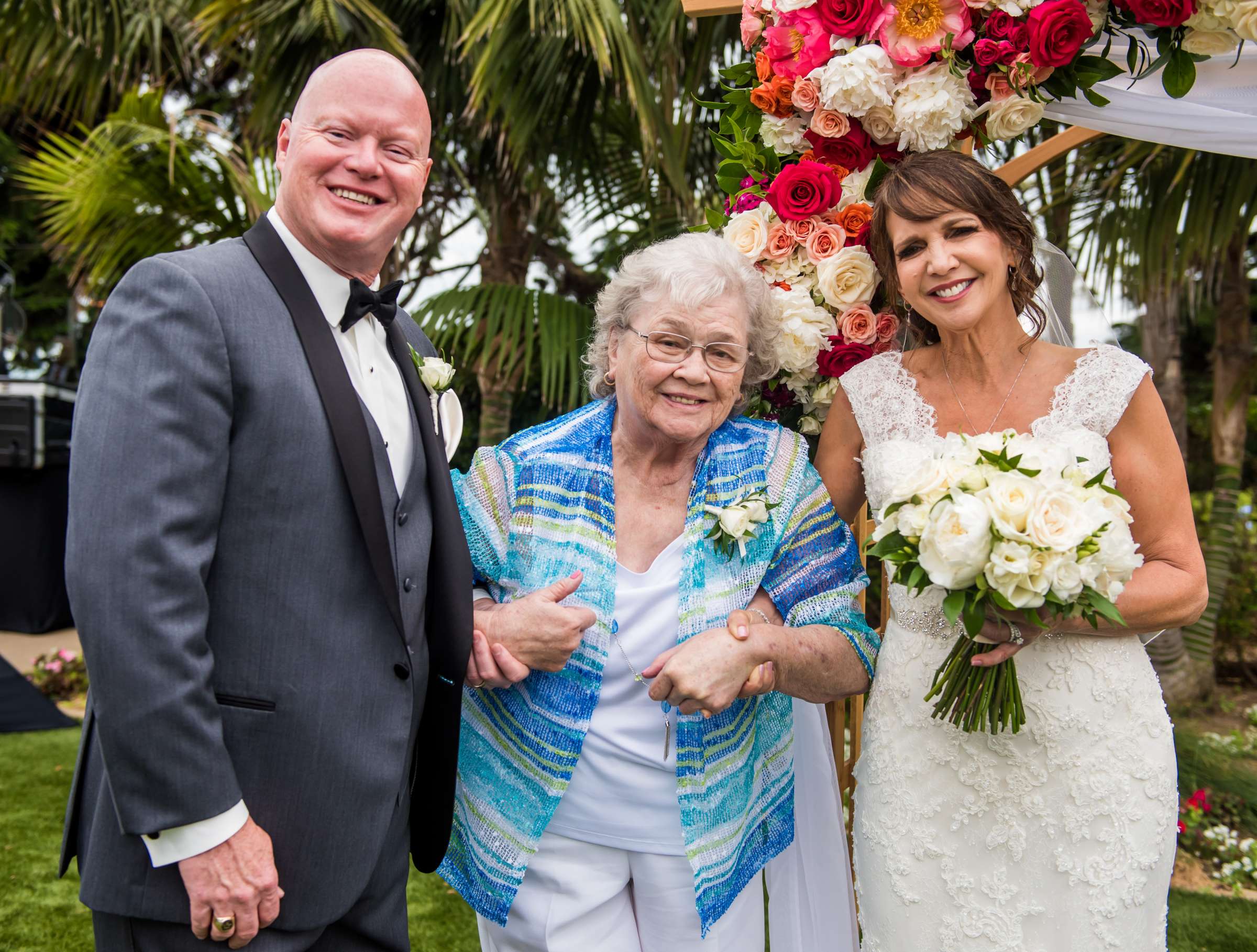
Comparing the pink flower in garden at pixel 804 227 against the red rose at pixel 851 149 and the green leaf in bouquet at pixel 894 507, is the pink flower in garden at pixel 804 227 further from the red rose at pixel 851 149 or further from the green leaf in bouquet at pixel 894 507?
the green leaf in bouquet at pixel 894 507

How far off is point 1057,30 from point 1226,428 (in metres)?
5.60

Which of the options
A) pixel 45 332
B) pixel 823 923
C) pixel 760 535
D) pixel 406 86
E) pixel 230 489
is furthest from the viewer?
pixel 45 332

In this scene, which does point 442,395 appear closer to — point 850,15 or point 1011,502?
point 1011,502

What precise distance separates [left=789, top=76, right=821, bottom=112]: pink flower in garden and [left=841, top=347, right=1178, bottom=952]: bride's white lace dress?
1.10m

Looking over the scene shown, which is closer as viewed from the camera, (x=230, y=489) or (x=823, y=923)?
(x=230, y=489)

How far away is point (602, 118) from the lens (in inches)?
215

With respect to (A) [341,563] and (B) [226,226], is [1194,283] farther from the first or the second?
(A) [341,563]

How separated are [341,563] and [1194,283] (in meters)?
7.29

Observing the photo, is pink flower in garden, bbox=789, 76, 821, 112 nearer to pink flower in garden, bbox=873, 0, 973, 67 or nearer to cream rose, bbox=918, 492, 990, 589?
pink flower in garden, bbox=873, 0, 973, 67

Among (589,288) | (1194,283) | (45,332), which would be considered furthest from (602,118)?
(45,332)

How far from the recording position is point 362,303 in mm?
1908

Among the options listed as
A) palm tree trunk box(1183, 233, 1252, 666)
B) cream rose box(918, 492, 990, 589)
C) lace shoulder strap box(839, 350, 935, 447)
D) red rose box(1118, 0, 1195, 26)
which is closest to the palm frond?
lace shoulder strap box(839, 350, 935, 447)

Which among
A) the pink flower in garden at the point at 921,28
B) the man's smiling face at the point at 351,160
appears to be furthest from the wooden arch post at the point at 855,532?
the man's smiling face at the point at 351,160

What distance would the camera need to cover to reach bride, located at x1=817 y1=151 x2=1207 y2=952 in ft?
7.25
